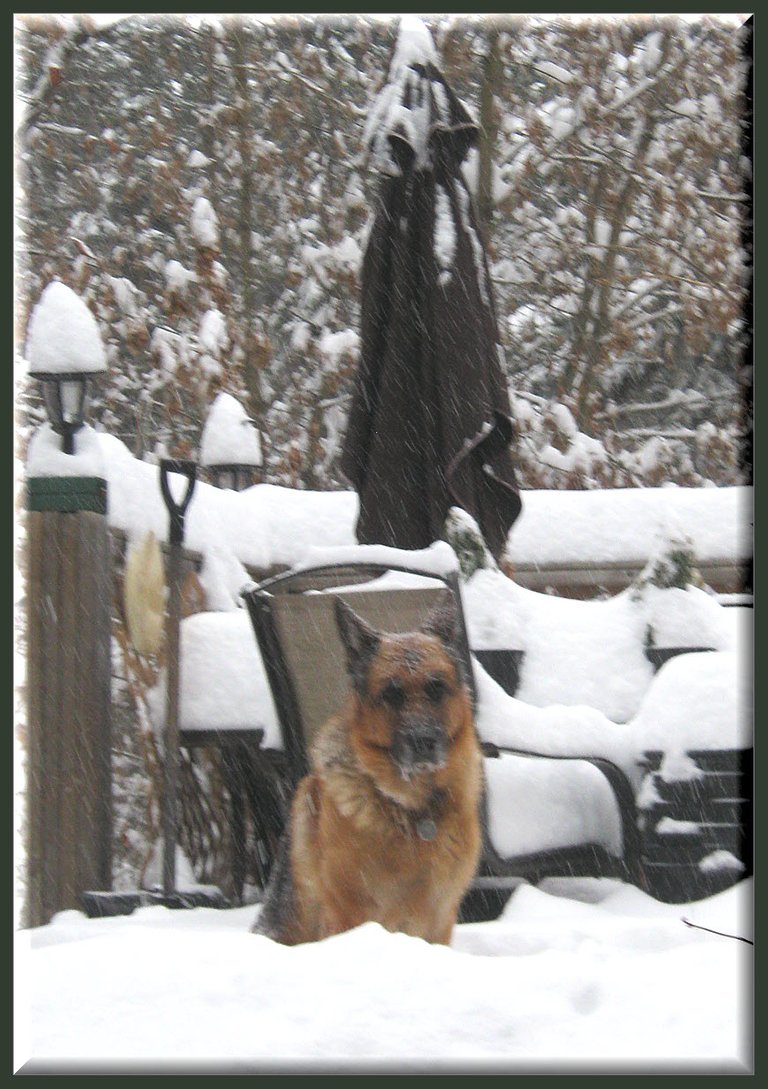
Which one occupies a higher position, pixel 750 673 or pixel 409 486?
pixel 409 486

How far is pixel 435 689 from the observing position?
293 cm

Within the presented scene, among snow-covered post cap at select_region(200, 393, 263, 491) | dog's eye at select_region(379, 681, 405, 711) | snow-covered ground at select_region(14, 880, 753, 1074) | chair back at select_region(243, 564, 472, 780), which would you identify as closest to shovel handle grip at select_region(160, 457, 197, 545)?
chair back at select_region(243, 564, 472, 780)

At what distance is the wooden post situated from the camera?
12.7 ft

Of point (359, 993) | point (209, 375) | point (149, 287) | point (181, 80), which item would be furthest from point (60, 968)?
point (181, 80)

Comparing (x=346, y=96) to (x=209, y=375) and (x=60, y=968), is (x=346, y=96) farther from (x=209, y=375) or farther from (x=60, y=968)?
(x=60, y=968)

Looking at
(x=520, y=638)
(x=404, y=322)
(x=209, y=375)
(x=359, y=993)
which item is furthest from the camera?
(x=209, y=375)

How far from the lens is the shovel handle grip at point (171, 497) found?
165 inches

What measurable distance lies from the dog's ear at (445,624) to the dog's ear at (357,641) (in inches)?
5.3

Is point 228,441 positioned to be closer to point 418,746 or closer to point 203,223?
point 418,746

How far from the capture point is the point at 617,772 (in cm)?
388

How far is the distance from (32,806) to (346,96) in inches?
318

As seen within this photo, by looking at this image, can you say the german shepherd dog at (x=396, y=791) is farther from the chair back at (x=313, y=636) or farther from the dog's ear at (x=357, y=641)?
the chair back at (x=313, y=636)

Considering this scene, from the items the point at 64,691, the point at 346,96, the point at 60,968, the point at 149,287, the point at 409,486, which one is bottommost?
the point at 60,968

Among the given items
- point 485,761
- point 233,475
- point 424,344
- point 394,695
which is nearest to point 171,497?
point 424,344
